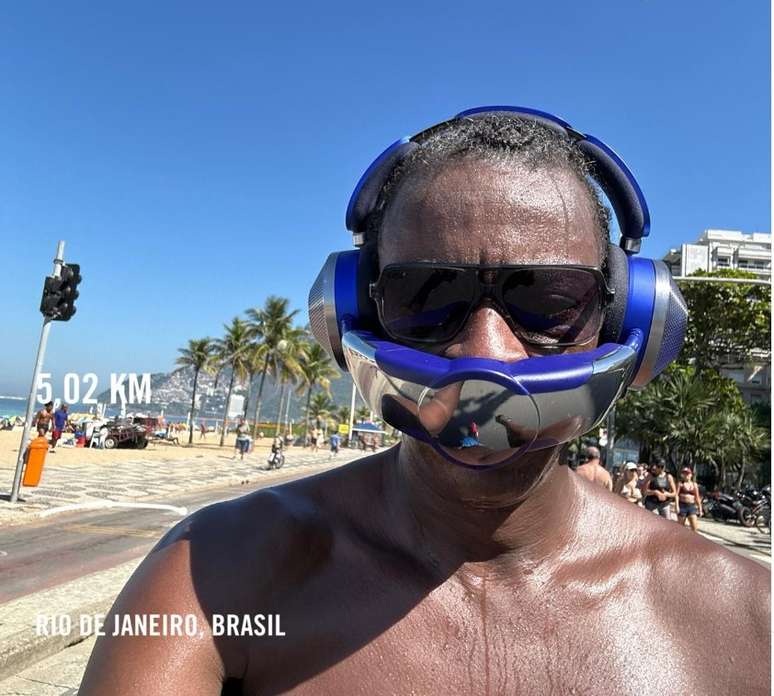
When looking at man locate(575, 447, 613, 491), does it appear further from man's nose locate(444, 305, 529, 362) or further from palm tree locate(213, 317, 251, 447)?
palm tree locate(213, 317, 251, 447)

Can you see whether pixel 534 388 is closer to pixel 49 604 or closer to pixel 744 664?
pixel 744 664

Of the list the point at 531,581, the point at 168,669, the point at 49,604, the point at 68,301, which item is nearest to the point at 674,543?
the point at 531,581

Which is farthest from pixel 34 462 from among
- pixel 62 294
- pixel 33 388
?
pixel 62 294

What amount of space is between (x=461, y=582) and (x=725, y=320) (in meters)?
31.1

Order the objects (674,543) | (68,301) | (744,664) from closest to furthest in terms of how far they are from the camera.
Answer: (744,664) → (674,543) → (68,301)

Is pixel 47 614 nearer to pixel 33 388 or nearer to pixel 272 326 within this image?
pixel 33 388

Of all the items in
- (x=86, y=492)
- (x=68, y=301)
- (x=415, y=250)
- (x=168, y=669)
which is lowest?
(x=86, y=492)

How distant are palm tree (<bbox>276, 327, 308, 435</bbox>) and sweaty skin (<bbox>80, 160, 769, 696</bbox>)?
46.1 metres

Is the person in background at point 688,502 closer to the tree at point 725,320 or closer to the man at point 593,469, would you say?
the man at point 593,469

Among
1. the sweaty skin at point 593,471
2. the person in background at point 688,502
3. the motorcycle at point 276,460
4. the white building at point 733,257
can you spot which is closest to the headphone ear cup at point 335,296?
the sweaty skin at point 593,471

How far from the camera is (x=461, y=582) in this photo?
3.80 feet

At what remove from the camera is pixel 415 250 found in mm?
1054

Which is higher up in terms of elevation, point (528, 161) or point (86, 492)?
point (528, 161)

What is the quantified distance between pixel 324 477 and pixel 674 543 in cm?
80
